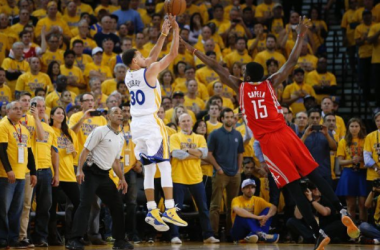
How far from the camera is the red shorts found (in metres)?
9.23

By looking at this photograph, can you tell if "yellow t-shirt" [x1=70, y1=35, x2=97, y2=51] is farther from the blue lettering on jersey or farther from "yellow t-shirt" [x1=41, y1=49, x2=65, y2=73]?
the blue lettering on jersey

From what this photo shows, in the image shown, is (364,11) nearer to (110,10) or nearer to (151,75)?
(110,10)

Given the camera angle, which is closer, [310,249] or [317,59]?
[310,249]

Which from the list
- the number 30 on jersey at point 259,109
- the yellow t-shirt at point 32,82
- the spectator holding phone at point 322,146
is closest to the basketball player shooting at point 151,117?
the number 30 on jersey at point 259,109

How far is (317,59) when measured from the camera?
18.4m

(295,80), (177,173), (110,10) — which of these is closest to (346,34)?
(295,80)

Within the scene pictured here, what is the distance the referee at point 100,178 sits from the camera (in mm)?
11062

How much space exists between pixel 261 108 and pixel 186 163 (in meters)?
4.29

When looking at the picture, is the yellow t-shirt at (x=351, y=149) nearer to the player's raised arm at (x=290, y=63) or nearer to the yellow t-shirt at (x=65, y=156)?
the player's raised arm at (x=290, y=63)

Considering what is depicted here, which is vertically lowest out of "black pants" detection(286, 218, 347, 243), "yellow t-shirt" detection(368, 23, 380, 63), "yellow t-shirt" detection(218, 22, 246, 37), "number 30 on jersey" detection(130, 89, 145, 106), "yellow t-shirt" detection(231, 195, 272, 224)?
"black pants" detection(286, 218, 347, 243)

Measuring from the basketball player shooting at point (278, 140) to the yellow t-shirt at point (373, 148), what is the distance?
4681 millimetres

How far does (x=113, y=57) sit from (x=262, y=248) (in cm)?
802

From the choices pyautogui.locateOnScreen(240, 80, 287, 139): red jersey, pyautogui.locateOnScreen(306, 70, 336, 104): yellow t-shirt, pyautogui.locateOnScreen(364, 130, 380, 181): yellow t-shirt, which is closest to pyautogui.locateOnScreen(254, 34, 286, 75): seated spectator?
pyautogui.locateOnScreen(306, 70, 336, 104): yellow t-shirt

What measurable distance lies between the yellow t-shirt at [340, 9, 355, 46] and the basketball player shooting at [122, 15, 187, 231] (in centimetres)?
1122
